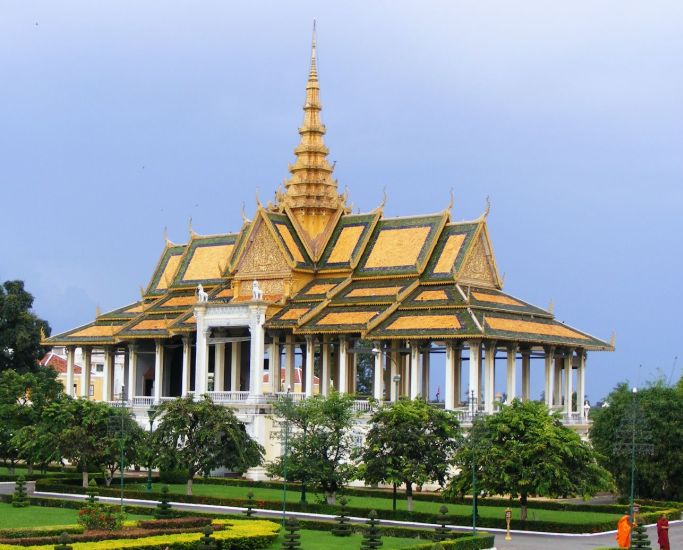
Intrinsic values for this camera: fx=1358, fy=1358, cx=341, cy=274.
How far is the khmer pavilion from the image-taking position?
54.9 meters

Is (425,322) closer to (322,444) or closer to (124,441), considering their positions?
(322,444)

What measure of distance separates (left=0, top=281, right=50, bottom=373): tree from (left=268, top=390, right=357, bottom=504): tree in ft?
95.3

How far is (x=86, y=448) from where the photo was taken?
163ft

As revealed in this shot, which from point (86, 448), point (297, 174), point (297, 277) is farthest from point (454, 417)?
point (297, 174)

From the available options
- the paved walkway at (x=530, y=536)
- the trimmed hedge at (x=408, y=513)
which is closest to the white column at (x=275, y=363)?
the trimmed hedge at (x=408, y=513)

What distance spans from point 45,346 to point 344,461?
32688 millimetres

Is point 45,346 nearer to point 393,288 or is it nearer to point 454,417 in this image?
point 393,288

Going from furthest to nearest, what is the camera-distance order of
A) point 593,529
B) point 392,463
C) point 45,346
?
point 45,346
point 392,463
point 593,529

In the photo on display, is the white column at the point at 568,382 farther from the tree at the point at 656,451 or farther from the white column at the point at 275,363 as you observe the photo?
the white column at the point at 275,363

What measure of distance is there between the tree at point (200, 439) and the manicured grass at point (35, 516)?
5.95 meters

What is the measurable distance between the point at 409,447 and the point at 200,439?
30.0ft

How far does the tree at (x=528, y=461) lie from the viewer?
39812 mm

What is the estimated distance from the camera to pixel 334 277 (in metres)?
61.7

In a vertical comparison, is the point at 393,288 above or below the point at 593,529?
above
